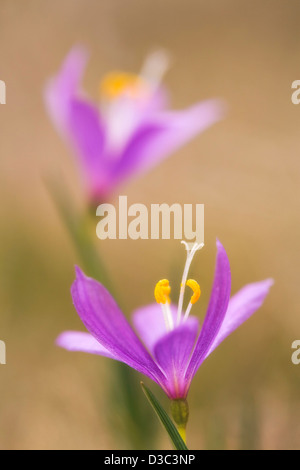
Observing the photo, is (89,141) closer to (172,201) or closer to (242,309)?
(242,309)

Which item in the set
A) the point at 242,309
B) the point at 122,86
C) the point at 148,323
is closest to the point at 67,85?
the point at 122,86

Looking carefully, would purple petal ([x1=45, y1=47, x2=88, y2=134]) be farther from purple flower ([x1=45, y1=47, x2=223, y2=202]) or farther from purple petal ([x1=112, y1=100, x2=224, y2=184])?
purple petal ([x1=112, y1=100, x2=224, y2=184])

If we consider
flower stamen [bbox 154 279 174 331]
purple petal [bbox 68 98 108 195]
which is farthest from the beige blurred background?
flower stamen [bbox 154 279 174 331]

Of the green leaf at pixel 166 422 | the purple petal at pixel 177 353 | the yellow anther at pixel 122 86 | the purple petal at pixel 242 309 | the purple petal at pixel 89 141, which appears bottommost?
the green leaf at pixel 166 422

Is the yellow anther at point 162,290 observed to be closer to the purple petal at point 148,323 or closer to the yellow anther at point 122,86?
the purple petal at point 148,323

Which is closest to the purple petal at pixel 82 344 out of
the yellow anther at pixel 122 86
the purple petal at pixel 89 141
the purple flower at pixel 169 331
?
the purple flower at pixel 169 331
